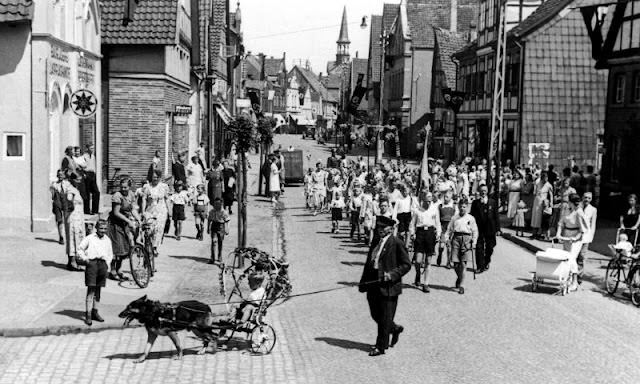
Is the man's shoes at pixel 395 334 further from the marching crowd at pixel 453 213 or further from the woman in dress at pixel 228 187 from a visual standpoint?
the woman in dress at pixel 228 187

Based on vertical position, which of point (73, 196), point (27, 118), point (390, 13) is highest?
point (390, 13)

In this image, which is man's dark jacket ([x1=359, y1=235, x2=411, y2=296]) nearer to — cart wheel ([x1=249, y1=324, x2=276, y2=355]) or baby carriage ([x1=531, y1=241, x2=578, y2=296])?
cart wheel ([x1=249, y1=324, x2=276, y2=355])

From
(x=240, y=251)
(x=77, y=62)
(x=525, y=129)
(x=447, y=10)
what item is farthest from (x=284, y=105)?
(x=240, y=251)

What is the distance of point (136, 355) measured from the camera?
36.3 ft

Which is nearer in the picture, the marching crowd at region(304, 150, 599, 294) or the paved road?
the paved road

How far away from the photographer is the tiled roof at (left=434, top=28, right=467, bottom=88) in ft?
207

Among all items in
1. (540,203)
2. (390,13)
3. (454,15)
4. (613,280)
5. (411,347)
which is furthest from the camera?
(390,13)

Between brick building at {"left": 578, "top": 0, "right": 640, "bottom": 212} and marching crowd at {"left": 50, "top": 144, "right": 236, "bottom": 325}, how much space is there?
41.1ft

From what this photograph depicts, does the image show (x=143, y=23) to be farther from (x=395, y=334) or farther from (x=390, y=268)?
(x=395, y=334)

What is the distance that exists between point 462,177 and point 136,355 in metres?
23.8

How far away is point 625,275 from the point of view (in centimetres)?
1656

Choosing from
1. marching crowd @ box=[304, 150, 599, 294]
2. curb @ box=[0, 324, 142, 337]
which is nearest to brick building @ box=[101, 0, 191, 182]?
marching crowd @ box=[304, 150, 599, 294]

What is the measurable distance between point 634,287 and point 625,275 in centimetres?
131

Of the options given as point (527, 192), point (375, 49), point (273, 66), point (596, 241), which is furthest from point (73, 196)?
point (273, 66)
